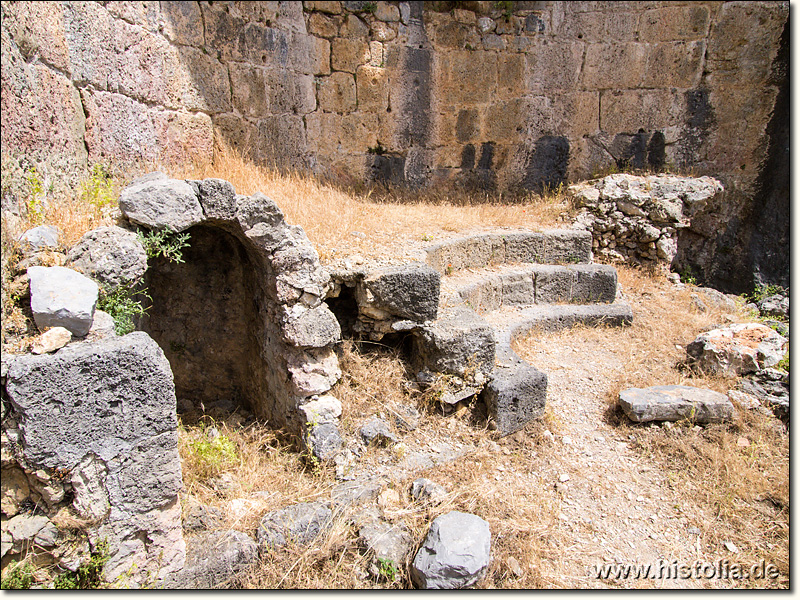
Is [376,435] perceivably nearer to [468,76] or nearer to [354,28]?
[354,28]

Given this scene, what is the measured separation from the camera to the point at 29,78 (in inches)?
129

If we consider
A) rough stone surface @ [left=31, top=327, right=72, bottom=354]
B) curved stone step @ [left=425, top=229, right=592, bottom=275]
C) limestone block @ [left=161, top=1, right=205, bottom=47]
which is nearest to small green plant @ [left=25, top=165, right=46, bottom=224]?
rough stone surface @ [left=31, top=327, right=72, bottom=354]

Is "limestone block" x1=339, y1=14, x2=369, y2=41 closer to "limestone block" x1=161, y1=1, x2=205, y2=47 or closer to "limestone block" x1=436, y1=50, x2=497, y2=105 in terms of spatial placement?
Answer: "limestone block" x1=436, y1=50, x2=497, y2=105

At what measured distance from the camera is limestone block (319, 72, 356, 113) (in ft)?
24.1

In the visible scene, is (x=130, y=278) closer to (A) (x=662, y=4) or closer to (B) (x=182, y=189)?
(B) (x=182, y=189)

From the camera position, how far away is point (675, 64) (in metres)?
7.66

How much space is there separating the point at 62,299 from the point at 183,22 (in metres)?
4.00

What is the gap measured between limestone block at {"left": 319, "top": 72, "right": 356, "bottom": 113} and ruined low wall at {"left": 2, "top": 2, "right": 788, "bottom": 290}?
0.05 feet

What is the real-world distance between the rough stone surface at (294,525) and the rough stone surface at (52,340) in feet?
5.06

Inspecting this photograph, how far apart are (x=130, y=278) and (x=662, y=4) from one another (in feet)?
26.1

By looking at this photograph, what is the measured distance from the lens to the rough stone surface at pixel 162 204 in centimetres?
325

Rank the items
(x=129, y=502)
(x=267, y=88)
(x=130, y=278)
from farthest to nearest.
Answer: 1. (x=267, y=88)
2. (x=130, y=278)
3. (x=129, y=502)

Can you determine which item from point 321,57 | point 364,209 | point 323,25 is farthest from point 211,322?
point 323,25

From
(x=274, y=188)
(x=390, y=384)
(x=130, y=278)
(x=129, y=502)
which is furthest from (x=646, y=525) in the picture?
(x=274, y=188)
